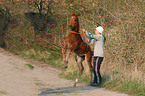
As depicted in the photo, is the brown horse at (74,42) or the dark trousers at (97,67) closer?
the brown horse at (74,42)

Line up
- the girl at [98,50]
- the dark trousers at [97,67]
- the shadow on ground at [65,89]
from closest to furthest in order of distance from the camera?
the shadow on ground at [65,89] → the girl at [98,50] → the dark trousers at [97,67]

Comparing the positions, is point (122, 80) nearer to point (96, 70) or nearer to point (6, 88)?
point (96, 70)

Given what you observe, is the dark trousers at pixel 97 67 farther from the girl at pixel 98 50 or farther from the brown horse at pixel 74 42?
the brown horse at pixel 74 42

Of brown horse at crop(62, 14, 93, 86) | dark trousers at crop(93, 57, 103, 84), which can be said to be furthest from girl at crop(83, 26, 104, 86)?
brown horse at crop(62, 14, 93, 86)

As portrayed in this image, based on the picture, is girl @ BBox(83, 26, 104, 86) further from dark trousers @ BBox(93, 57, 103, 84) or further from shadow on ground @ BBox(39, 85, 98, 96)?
shadow on ground @ BBox(39, 85, 98, 96)

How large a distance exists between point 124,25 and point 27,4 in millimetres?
9295

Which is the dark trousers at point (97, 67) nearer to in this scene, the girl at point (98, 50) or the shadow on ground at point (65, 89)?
the girl at point (98, 50)

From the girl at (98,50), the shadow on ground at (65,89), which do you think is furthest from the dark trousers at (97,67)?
the shadow on ground at (65,89)

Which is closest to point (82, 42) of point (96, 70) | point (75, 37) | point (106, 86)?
point (75, 37)

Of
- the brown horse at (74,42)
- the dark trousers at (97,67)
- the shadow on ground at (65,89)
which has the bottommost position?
the shadow on ground at (65,89)

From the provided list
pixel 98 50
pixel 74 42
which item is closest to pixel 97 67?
pixel 98 50

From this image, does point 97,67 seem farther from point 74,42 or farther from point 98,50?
point 74,42

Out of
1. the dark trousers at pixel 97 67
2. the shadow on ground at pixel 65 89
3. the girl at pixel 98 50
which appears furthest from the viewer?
the dark trousers at pixel 97 67

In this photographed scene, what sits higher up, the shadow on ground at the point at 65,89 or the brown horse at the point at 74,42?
the brown horse at the point at 74,42
